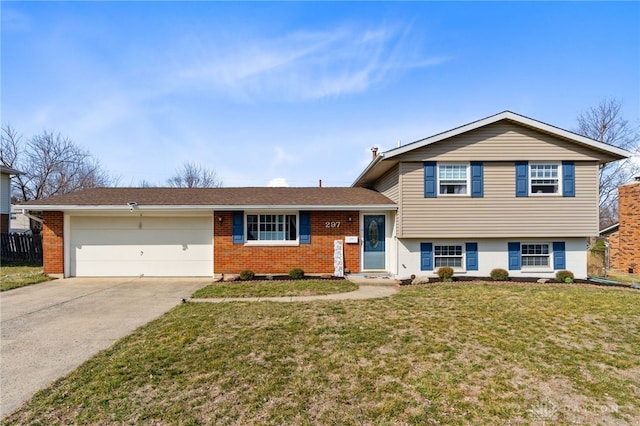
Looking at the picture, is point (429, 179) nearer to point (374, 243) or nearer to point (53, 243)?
point (374, 243)

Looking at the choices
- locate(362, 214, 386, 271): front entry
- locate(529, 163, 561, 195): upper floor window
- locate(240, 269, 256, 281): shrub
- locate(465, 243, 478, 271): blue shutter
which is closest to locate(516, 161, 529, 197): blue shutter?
locate(529, 163, 561, 195): upper floor window

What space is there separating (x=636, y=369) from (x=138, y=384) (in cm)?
617

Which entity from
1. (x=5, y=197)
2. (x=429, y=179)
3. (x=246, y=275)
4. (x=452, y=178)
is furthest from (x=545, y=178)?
(x=5, y=197)

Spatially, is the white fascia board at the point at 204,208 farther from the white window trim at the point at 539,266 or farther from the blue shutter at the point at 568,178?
the blue shutter at the point at 568,178

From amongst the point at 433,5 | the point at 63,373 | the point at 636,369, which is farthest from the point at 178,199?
the point at 636,369

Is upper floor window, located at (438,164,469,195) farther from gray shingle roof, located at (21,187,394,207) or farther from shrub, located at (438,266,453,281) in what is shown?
shrub, located at (438,266,453,281)

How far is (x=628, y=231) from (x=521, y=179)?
868cm

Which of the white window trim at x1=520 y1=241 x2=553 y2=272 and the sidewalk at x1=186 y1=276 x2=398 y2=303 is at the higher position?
the white window trim at x1=520 y1=241 x2=553 y2=272

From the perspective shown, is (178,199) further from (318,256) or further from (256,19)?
(256,19)

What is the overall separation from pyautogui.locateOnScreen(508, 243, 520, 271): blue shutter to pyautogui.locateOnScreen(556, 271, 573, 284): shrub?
1.24 metres

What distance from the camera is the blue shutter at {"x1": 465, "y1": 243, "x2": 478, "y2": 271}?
11109 millimetres

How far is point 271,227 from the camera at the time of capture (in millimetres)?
11547

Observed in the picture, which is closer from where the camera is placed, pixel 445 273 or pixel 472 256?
pixel 445 273

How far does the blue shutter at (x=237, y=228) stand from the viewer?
11.2m
